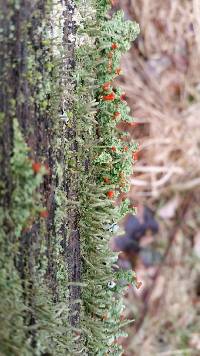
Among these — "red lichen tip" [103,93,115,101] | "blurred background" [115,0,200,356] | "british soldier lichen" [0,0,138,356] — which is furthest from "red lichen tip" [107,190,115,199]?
"blurred background" [115,0,200,356]

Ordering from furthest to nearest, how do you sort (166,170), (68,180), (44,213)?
(166,170), (68,180), (44,213)

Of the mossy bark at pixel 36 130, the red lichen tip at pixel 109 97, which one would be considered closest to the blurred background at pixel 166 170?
the red lichen tip at pixel 109 97

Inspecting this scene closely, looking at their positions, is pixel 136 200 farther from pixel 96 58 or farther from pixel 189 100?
pixel 96 58

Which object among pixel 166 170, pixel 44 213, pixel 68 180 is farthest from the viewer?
pixel 166 170

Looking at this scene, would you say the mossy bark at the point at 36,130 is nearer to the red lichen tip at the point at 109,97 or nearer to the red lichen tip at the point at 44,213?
the red lichen tip at the point at 44,213

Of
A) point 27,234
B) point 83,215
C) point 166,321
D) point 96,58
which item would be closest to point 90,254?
point 83,215

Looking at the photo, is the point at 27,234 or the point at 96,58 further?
the point at 96,58

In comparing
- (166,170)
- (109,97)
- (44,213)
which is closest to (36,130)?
(44,213)

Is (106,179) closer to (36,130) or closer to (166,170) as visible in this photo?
(36,130)

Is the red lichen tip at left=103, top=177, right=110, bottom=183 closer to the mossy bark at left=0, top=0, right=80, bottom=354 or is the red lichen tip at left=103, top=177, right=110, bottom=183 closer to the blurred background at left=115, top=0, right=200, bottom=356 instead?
the mossy bark at left=0, top=0, right=80, bottom=354
